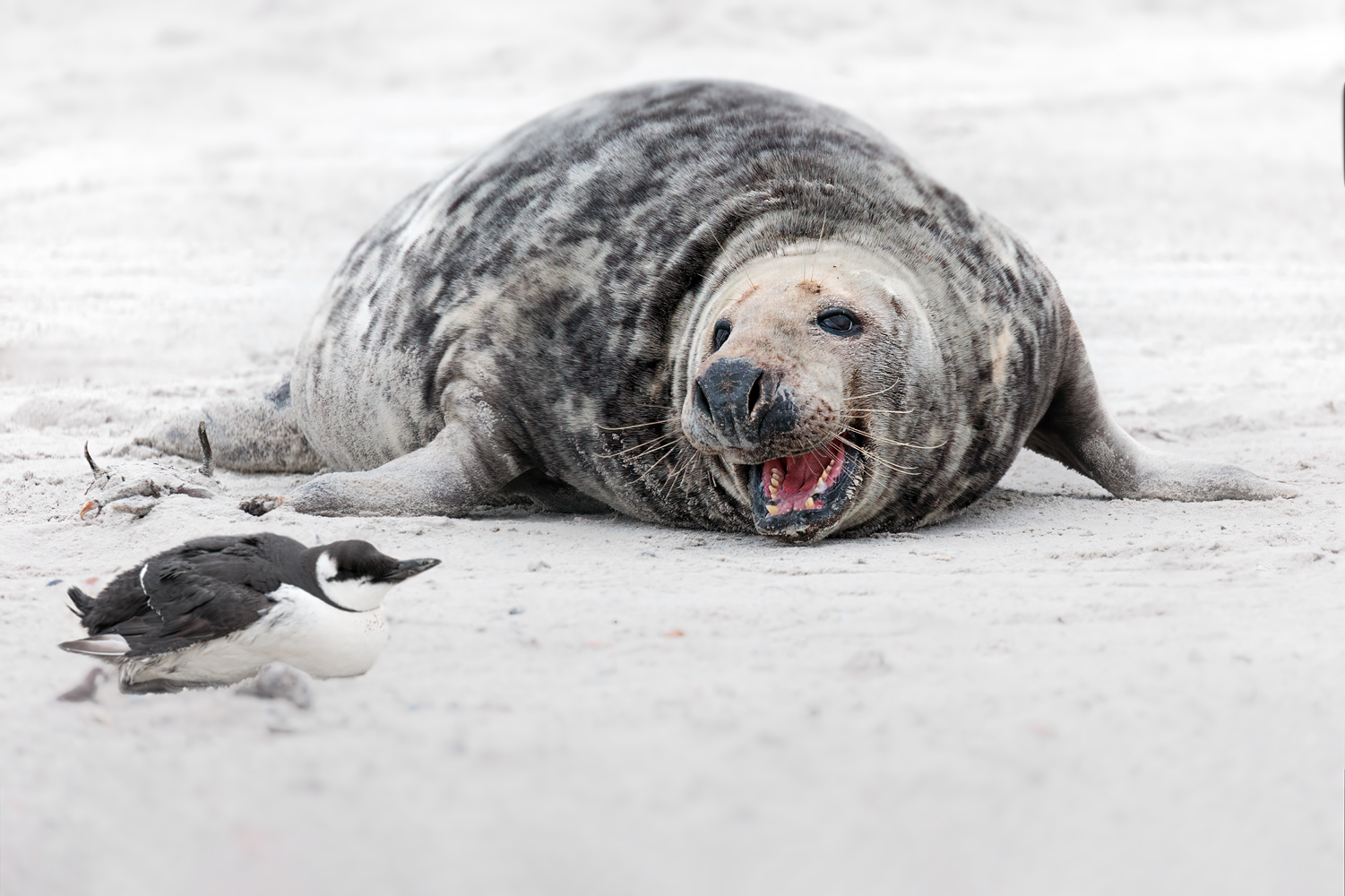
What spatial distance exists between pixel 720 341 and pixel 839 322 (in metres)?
0.29

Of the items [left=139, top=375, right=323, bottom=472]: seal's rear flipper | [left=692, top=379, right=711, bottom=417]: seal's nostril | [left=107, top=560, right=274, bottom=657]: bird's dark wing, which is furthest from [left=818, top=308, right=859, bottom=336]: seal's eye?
[left=139, top=375, right=323, bottom=472]: seal's rear flipper

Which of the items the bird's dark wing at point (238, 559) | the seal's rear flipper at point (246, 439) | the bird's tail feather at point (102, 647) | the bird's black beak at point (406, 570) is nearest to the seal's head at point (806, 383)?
the bird's black beak at point (406, 570)

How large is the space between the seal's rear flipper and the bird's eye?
2037 mm

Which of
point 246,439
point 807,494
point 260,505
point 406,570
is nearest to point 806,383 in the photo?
point 807,494

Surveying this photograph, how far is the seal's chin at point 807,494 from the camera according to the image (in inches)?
122

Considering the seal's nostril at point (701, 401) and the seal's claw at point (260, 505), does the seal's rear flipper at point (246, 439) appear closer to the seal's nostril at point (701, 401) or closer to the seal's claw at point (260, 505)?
the seal's claw at point (260, 505)

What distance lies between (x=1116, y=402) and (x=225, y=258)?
18.3 ft

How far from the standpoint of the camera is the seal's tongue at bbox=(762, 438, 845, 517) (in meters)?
3.11

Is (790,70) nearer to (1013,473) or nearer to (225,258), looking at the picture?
(225,258)

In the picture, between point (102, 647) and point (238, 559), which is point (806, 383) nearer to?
point (238, 559)

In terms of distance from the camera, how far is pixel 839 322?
310 centimetres

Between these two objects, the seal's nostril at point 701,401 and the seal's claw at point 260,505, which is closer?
the seal's nostril at point 701,401

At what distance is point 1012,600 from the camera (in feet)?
7.99

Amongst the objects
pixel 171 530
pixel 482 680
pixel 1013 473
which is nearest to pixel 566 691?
pixel 482 680
